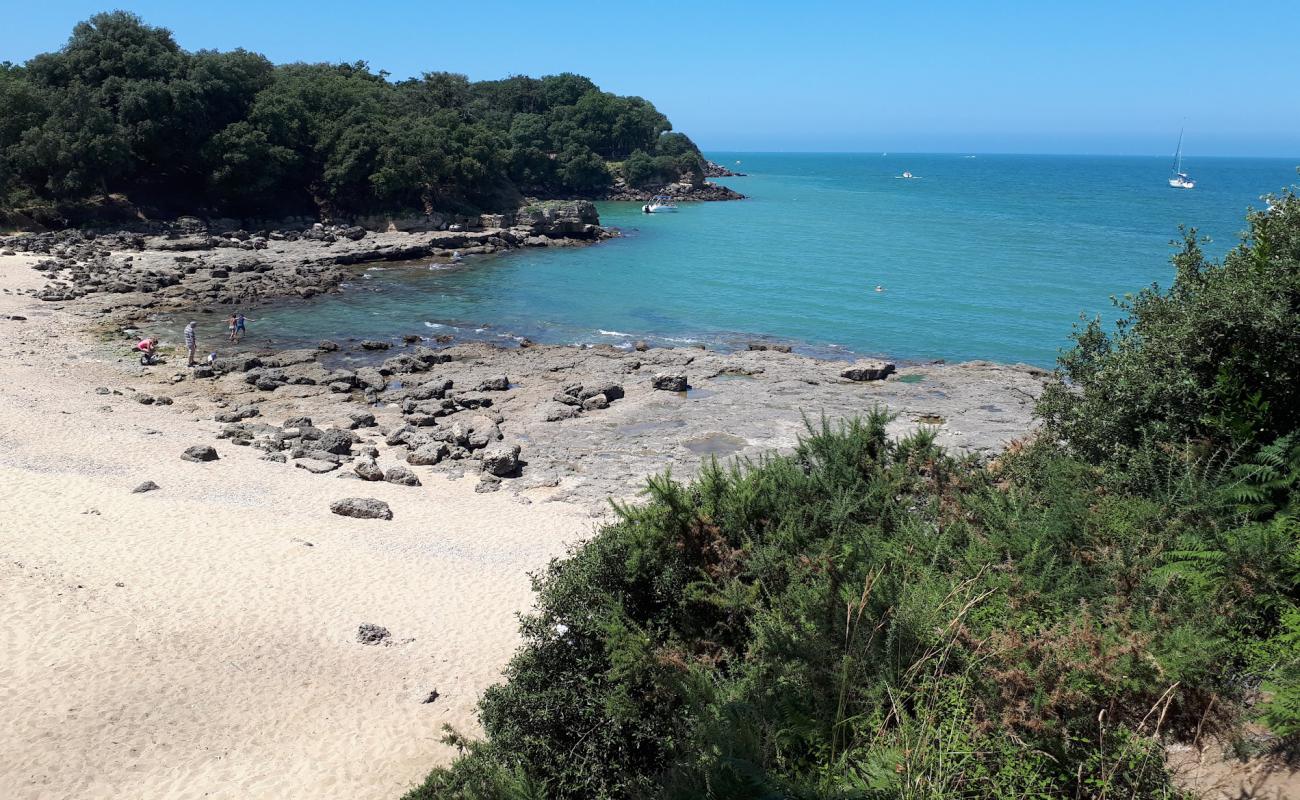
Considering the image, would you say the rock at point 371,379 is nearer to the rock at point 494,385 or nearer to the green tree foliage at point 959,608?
the rock at point 494,385

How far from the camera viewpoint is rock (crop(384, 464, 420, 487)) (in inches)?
803

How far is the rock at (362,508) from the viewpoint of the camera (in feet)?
58.8

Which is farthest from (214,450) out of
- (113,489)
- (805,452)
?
(805,452)

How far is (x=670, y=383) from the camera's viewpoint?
2873 cm

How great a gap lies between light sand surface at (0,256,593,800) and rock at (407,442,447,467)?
124 centimetres

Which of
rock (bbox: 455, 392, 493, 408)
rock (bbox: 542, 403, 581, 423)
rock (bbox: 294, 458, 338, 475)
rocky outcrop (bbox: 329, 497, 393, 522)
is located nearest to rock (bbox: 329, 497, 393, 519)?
rocky outcrop (bbox: 329, 497, 393, 522)

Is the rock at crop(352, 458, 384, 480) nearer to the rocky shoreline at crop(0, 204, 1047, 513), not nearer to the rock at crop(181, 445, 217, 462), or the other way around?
the rocky shoreline at crop(0, 204, 1047, 513)

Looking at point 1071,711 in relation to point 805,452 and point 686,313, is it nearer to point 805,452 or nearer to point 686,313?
point 805,452

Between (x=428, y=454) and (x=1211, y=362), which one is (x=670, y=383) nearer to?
(x=428, y=454)

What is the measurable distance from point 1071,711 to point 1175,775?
2.45 ft

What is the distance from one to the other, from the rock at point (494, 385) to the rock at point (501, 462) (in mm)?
6912

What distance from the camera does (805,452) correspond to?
11070 mm

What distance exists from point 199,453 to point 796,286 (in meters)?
36.0

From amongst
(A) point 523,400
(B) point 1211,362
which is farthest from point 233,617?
(A) point 523,400
